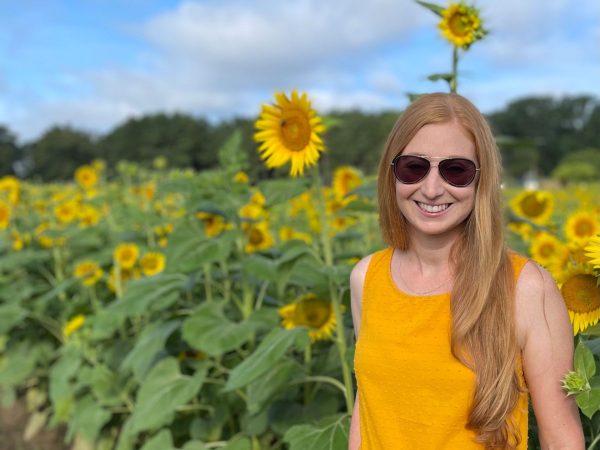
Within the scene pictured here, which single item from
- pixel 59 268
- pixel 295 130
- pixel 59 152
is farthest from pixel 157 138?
pixel 295 130

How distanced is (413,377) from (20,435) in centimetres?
365

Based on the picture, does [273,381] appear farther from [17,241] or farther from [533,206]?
[17,241]

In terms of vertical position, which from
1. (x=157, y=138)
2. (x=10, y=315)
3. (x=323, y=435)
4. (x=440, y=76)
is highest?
(x=157, y=138)

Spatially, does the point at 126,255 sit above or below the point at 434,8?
→ below

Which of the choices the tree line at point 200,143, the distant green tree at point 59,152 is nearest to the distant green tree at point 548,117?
the tree line at point 200,143

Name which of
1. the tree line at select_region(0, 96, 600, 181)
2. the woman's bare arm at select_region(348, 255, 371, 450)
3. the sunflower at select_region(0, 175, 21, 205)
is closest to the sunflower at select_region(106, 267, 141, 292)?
the sunflower at select_region(0, 175, 21, 205)

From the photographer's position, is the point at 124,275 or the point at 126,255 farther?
the point at 124,275

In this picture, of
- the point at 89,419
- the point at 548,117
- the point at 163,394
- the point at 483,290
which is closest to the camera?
the point at 483,290

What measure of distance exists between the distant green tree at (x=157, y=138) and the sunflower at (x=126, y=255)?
32018mm

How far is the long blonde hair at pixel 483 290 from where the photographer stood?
4.17 ft

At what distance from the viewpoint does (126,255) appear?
3.78 m

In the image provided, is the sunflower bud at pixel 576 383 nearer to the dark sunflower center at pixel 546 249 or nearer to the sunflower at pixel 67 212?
the dark sunflower center at pixel 546 249

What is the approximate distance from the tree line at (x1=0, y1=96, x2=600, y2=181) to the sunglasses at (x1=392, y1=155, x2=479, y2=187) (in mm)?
15458

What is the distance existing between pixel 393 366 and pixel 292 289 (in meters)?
1.57
